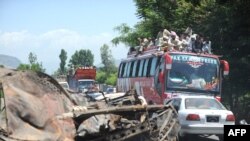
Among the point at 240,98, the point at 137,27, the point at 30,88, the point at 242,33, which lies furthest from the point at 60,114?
the point at 137,27

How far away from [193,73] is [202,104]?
4201 mm

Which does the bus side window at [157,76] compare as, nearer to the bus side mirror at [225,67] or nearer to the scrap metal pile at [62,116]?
the bus side mirror at [225,67]

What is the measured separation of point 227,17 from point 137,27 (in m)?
17.4

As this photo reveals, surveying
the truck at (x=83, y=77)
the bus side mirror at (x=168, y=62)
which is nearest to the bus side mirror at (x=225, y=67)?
the bus side mirror at (x=168, y=62)

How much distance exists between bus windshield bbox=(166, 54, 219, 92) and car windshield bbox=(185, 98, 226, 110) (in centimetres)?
360

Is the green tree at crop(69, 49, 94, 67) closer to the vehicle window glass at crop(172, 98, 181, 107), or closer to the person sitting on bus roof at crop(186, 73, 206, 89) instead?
the person sitting on bus roof at crop(186, 73, 206, 89)

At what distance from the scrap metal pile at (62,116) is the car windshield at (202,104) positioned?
Answer: 5253mm

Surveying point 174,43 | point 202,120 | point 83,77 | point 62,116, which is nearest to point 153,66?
point 174,43

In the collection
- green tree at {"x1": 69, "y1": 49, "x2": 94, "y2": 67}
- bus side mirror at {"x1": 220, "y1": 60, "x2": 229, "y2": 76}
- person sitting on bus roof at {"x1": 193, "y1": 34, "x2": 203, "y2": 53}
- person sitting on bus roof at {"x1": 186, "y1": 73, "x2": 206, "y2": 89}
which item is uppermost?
green tree at {"x1": 69, "y1": 49, "x2": 94, "y2": 67}

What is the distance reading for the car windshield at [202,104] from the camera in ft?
47.6

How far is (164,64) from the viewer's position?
719 inches

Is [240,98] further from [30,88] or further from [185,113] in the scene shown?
[30,88]

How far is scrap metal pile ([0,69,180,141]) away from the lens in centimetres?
729

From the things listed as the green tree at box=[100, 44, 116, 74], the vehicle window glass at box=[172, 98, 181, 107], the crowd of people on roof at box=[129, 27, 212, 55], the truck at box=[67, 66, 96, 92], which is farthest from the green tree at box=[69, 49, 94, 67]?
the vehicle window glass at box=[172, 98, 181, 107]
